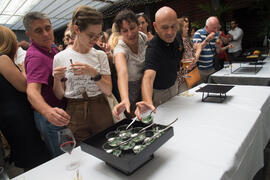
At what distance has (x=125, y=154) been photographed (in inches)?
32.3

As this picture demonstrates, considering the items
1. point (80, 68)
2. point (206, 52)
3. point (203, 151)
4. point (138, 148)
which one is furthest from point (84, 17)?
point (206, 52)

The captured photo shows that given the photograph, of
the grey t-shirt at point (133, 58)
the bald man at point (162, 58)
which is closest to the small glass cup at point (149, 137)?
the bald man at point (162, 58)

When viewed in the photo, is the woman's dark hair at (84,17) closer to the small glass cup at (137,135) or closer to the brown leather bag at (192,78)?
the small glass cup at (137,135)

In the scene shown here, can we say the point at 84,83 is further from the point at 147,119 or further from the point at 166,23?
the point at 166,23

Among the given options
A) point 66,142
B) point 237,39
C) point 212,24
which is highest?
point 212,24

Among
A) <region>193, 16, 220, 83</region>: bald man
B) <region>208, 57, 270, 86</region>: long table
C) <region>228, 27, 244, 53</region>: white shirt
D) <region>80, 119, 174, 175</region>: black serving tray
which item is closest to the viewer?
<region>80, 119, 174, 175</region>: black serving tray

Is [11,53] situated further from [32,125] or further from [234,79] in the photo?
[234,79]

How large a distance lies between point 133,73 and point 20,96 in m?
1.02

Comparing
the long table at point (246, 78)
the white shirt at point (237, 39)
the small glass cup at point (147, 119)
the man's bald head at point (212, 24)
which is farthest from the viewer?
the white shirt at point (237, 39)

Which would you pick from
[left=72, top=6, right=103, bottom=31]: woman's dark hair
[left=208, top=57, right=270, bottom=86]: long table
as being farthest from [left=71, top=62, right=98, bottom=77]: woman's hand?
[left=208, top=57, right=270, bottom=86]: long table

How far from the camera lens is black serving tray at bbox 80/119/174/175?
2.38 feet

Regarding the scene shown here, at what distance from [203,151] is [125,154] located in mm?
403

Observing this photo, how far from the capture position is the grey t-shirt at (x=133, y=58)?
66.0 inches

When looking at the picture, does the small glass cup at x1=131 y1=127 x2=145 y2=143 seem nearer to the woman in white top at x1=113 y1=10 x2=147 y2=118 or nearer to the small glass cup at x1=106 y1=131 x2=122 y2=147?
the small glass cup at x1=106 y1=131 x2=122 y2=147
